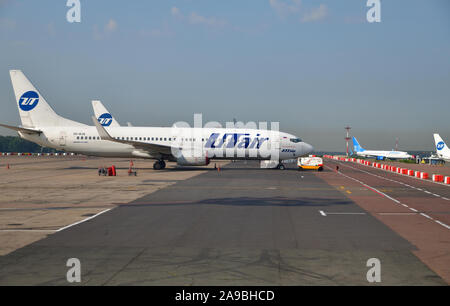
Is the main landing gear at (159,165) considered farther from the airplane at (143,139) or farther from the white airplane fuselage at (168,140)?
the white airplane fuselage at (168,140)

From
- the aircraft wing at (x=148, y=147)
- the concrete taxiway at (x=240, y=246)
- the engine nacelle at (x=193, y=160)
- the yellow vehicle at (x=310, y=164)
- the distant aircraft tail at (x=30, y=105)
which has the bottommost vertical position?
the concrete taxiway at (x=240, y=246)

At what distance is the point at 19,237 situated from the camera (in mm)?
13828

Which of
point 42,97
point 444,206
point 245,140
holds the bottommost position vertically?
point 444,206

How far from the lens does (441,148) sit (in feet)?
276

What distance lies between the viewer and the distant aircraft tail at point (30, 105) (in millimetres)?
47125

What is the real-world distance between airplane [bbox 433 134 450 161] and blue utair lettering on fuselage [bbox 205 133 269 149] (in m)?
51.3

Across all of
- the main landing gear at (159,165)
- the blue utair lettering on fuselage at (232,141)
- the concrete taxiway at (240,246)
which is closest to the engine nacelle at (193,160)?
the blue utair lettering on fuselage at (232,141)

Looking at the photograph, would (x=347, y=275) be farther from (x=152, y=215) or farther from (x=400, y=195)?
(x=400, y=195)

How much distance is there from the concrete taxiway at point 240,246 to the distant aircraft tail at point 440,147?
67147 millimetres

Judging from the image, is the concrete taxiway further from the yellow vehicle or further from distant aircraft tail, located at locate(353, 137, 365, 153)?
distant aircraft tail, located at locate(353, 137, 365, 153)

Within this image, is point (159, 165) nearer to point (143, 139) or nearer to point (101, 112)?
point (143, 139)

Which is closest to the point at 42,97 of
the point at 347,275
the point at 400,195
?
the point at 400,195

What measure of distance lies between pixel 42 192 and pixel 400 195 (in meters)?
23.7

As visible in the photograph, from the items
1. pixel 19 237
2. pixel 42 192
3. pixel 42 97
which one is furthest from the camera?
pixel 42 97
